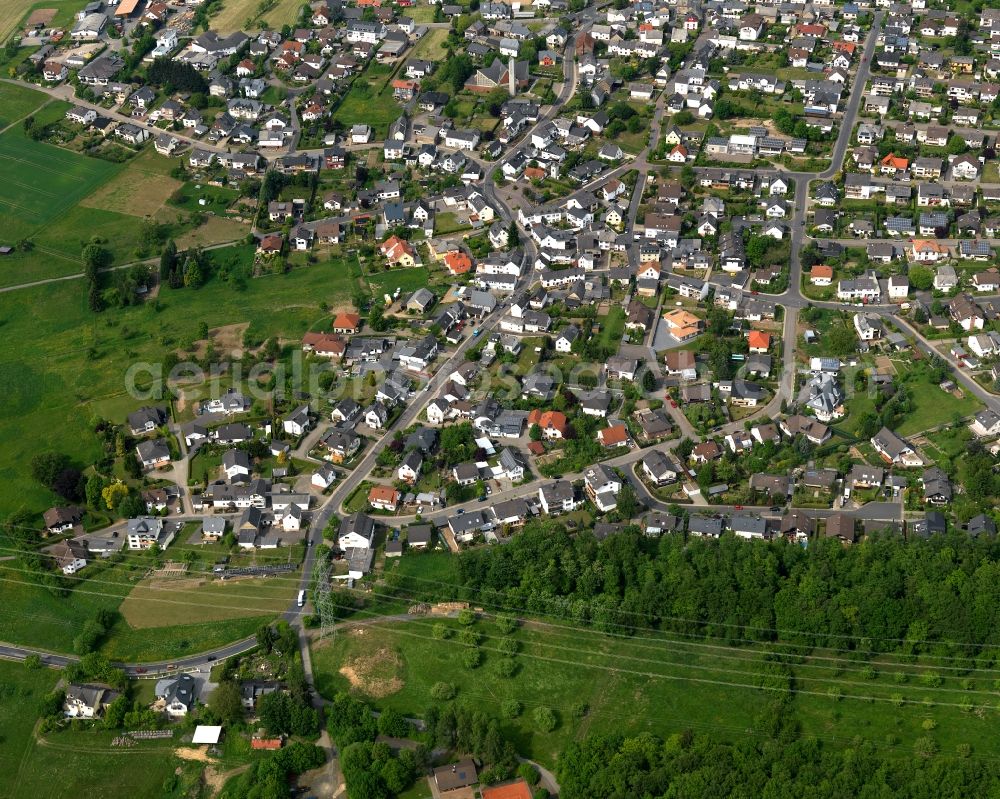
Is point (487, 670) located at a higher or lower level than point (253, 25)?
lower

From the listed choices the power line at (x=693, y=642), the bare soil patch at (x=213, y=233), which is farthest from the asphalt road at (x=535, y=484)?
the bare soil patch at (x=213, y=233)

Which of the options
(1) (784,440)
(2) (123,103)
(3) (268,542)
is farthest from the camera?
(2) (123,103)

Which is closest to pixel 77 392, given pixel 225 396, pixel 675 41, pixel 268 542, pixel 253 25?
pixel 225 396

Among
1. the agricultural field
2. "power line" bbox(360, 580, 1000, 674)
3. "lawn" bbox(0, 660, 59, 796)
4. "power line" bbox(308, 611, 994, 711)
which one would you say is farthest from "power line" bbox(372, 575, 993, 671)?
the agricultural field

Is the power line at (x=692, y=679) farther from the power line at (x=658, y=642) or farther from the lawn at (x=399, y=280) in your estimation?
the lawn at (x=399, y=280)

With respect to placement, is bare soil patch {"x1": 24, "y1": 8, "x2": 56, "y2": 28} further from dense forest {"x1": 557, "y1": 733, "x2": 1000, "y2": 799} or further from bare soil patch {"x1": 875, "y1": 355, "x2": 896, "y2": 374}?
dense forest {"x1": 557, "y1": 733, "x2": 1000, "y2": 799}

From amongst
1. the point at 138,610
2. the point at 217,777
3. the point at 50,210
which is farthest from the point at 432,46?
the point at 217,777

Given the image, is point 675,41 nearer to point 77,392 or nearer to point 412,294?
point 412,294

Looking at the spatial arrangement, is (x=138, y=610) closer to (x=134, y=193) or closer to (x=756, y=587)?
(x=756, y=587)
